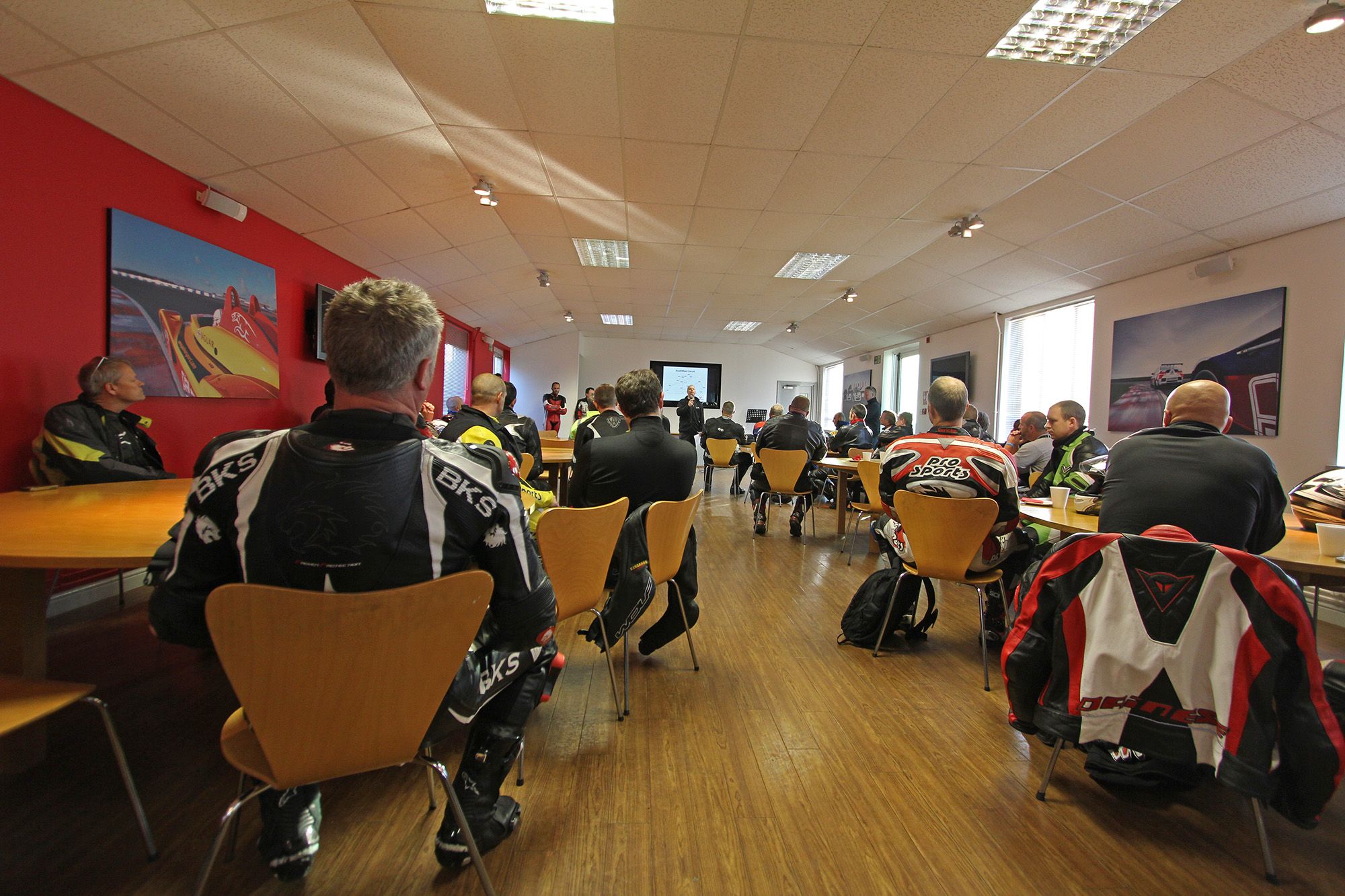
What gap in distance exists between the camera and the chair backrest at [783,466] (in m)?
4.64

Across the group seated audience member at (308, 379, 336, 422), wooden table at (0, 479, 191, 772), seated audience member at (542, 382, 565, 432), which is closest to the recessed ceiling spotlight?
seated audience member at (308, 379, 336, 422)

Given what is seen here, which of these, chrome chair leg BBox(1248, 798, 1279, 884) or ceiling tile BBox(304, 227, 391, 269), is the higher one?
ceiling tile BBox(304, 227, 391, 269)

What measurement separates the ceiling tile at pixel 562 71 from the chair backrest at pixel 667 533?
92.0 inches

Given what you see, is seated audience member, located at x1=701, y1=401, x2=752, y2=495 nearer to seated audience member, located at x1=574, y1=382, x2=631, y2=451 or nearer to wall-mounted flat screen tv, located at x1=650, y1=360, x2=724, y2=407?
seated audience member, located at x1=574, y1=382, x2=631, y2=451

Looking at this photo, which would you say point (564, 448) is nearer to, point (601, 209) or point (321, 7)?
point (601, 209)

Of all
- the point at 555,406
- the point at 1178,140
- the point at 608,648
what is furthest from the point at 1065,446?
the point at 555,406

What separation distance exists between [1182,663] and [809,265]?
5974 millimetres

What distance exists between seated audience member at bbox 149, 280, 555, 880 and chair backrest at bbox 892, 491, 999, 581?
66.1 inches

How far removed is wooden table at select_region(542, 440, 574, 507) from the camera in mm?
4457

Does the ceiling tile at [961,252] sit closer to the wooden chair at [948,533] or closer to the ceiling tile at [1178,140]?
the ceiling tile at [1178,140]

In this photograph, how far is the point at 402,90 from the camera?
3062mm

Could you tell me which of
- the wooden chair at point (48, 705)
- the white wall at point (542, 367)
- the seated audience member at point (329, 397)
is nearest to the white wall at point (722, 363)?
the white wall at point (542, 367)

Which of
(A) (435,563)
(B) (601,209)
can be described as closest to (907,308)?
(B) (601,209)

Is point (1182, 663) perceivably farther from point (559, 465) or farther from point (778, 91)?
point (559, 465)
